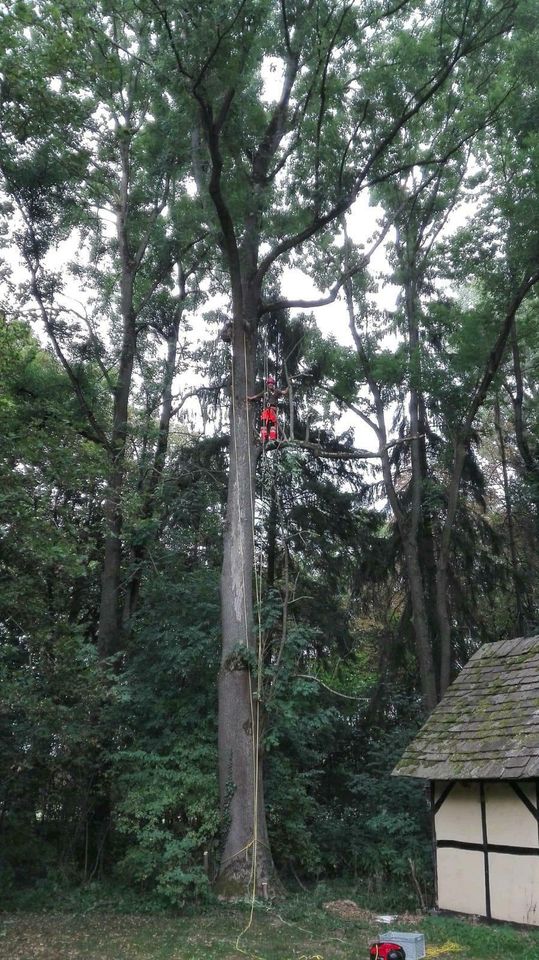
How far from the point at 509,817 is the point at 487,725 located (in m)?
1.08

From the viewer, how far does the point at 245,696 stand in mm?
9609

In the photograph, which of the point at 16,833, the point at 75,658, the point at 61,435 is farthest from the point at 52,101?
the point at 16,833

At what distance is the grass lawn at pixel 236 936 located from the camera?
22.2 feet

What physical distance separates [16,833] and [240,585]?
528 centimetres

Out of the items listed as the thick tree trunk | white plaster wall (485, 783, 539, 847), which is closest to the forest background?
the thick tree trunk

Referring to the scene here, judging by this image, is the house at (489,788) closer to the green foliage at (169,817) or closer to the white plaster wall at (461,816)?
the white plaster wall at (461,816)

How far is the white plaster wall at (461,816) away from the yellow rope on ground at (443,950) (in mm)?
1783

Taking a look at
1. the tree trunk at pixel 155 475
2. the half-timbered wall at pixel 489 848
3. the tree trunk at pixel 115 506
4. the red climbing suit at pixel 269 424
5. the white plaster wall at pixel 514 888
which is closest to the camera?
the white plaster wall at pixel 514 888

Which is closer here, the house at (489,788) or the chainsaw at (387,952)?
the chainsaw at (387,952)

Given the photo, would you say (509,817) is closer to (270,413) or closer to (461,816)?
(461,816)

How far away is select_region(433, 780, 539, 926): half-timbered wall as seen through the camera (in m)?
8.19

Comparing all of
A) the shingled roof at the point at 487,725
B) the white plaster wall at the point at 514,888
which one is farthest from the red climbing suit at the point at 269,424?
the white plaster wall at the point at 514,888

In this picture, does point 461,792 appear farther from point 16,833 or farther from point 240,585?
point 16,833

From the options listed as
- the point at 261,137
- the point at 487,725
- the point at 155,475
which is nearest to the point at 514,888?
the point at 487,725
